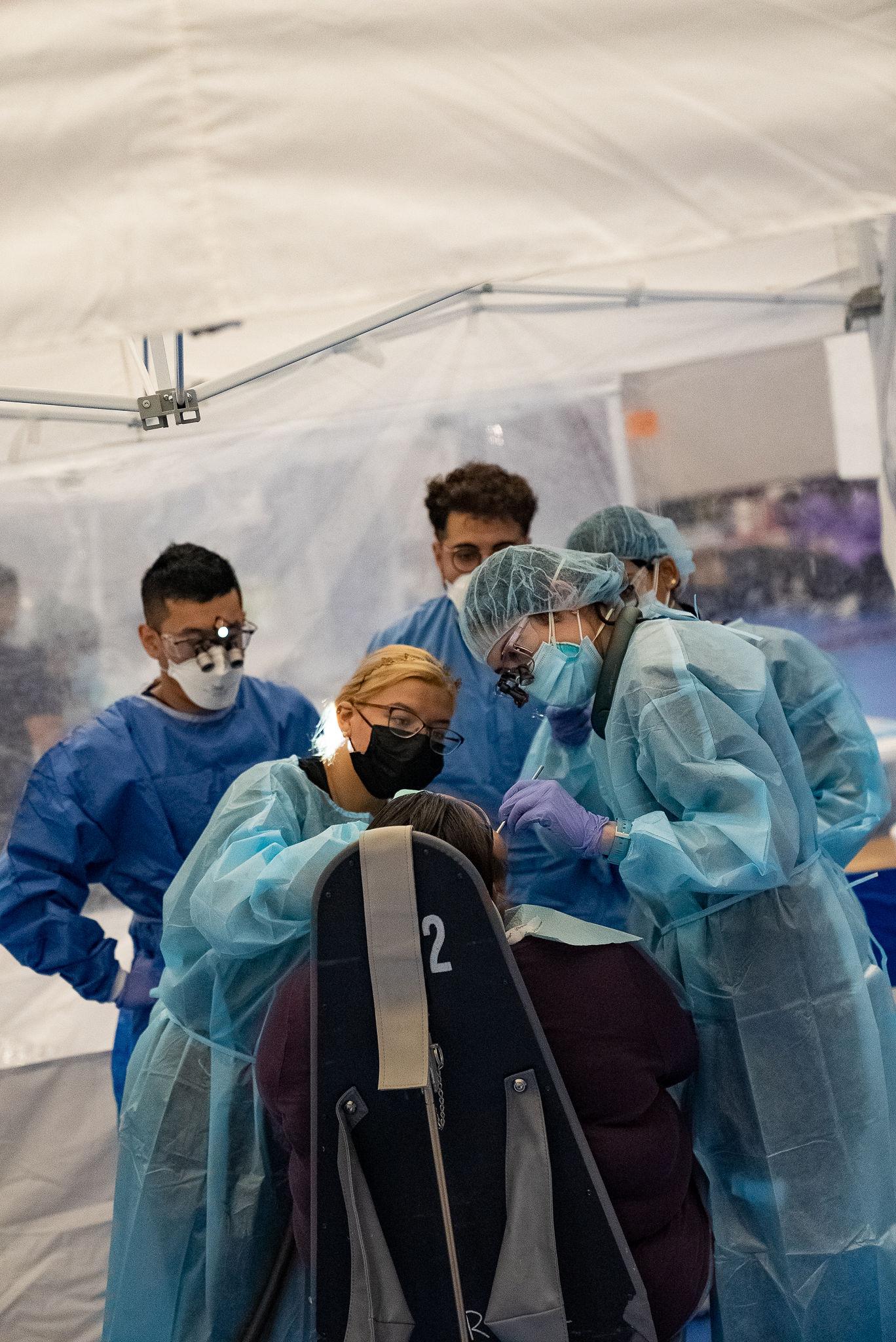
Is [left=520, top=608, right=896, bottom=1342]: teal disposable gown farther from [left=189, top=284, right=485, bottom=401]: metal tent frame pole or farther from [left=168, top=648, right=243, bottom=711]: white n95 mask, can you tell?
[left=189, top=284, right=485, bottom=401]: metal tent frame pole

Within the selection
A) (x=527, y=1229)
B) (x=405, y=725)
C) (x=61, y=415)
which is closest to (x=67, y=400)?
(x=61, y=415)

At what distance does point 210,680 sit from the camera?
8.57 ft

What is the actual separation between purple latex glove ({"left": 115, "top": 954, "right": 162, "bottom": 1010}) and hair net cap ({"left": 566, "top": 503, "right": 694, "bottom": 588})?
1.28m

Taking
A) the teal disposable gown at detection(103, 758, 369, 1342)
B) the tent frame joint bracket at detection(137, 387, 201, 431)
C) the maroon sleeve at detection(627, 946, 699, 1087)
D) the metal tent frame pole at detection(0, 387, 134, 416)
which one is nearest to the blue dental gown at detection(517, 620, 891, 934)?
the teal disposable gown at detection(103, 758, 369, 1342)

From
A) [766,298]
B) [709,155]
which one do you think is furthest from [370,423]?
[709,155]

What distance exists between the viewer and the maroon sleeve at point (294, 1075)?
1626mm

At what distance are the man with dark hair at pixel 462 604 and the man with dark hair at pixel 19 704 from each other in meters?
0.84

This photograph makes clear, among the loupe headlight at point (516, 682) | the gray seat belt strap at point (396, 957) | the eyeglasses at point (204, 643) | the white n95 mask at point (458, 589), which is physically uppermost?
the white n95 mask at point (458, 589)

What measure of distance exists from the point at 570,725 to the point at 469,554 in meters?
0.68

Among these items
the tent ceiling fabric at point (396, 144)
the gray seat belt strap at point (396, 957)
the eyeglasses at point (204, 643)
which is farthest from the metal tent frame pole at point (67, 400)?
the gray seat belt strap at point (396, 957)

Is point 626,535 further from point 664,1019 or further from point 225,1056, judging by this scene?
point 225,1056

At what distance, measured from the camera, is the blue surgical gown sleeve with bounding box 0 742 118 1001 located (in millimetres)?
2484

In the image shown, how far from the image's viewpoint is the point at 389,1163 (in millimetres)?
1536

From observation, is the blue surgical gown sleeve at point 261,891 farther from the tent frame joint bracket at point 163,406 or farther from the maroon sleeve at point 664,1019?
the tent frame joint bracket at point 163,406
